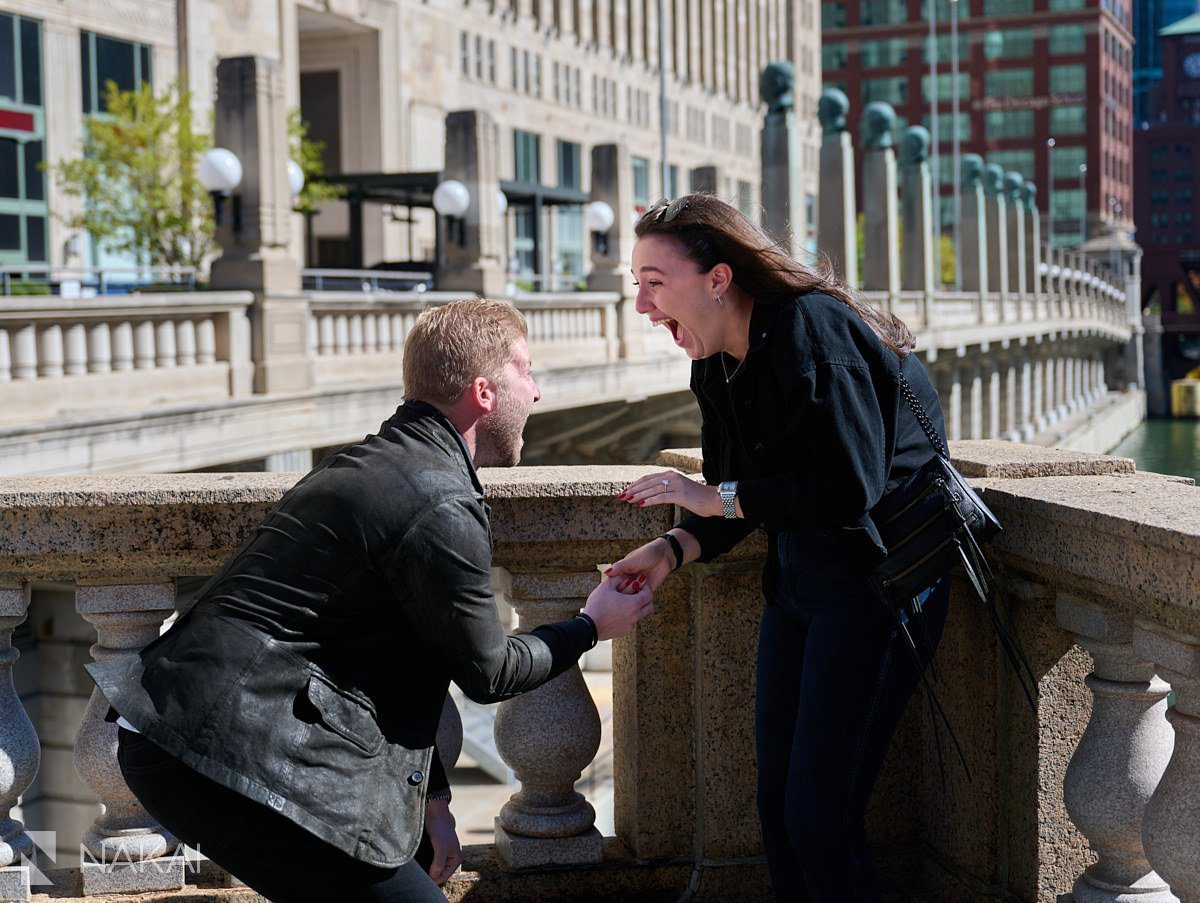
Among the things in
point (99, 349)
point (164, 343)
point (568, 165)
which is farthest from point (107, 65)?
point (568, 165)

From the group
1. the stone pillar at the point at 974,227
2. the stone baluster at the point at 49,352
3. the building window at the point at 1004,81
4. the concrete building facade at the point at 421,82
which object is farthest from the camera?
the building window at the point at 1004,81

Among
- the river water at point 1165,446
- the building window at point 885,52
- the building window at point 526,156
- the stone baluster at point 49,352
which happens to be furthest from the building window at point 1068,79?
the stone baluster at point 49,352

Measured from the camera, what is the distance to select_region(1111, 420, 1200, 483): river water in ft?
215

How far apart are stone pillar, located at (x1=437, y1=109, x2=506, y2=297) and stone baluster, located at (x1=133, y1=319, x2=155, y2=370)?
25.5 feet

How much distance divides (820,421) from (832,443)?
0.15ft

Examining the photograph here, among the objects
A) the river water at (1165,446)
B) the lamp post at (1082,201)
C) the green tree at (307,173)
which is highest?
the lamp post at (1082,201)

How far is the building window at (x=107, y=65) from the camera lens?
116 ft

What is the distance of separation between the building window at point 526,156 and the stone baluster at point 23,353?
48364mm

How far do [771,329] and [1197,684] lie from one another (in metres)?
1.02

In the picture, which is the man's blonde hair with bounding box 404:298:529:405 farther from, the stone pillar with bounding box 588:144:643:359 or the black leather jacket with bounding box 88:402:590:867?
the stone pillar with bounding box 588:144:643:359

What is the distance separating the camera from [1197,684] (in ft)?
9.51

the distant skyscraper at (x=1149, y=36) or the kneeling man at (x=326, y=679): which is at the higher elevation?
the distant skyscraper at (x=1149, y=36)

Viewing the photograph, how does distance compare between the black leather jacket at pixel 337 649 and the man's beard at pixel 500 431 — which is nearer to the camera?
the black leather jacket at pixel 337 649

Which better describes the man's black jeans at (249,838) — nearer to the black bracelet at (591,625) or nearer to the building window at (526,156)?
the black bracelet at (591,625)
